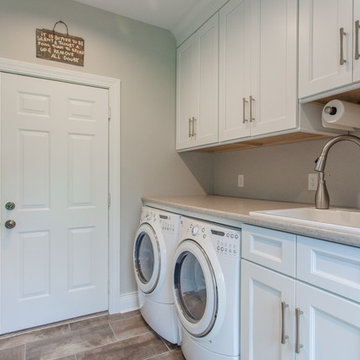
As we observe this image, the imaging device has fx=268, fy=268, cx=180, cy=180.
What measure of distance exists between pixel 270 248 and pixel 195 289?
2.25ft

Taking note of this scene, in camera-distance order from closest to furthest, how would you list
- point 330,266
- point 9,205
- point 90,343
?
point 330,266, point 90,343, point 9,205

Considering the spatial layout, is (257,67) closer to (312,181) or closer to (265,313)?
(312,181)

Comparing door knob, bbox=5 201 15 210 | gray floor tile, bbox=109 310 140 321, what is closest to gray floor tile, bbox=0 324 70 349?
gray floor tile, bbox=109 310 140 321

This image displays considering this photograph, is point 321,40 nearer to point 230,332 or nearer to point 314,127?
point 314,127

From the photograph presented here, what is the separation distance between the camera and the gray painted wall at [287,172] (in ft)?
5.25

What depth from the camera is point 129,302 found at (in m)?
2.38

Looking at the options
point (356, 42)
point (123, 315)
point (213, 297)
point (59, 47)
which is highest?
point (59, 47)

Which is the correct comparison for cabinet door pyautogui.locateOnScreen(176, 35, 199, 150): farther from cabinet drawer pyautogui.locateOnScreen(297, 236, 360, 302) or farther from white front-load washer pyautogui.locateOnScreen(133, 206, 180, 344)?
cabinet drawer pyautogui.locateOnScreen(297, 236, 360, 302)

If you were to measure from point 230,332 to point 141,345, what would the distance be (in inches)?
33.1

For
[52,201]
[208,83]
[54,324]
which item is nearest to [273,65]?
[208,83]

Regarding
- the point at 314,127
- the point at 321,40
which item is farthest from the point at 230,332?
the point at 321,40

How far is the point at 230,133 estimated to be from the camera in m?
1.93

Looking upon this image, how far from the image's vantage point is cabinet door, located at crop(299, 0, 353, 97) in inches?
47.8

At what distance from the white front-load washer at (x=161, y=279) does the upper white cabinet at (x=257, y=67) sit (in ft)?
2.56
